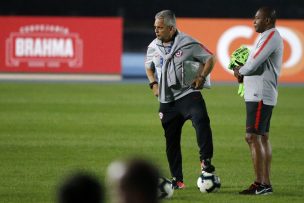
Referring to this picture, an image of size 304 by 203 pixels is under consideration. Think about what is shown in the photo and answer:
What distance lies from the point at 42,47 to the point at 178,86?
16.8 metres

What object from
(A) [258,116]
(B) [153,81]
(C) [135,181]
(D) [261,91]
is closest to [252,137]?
(A) [258,116]

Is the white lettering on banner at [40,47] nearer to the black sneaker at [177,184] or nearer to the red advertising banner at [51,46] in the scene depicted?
the red advertising banner at [51,46]

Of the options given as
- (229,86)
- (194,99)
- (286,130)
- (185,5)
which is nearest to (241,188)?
(194,99)

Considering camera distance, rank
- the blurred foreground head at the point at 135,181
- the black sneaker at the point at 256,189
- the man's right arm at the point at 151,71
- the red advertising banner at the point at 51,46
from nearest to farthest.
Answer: the blurred foreground head at the point at 135,181 → the black sneaker at the point at 256,189 → the man's right arm at the point at 151,71 → the red advertising banner at the point at 51,46

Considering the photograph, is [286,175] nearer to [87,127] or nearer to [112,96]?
[87,127]

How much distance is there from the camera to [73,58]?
2525 centimetres

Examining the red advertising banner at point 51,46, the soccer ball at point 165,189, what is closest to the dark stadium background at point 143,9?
the red advertising banner at point 51,46

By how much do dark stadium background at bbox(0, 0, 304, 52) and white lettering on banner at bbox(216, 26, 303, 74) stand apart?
44.7 ft

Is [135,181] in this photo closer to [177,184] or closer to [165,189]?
[165,189]

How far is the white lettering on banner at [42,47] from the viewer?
24.9m

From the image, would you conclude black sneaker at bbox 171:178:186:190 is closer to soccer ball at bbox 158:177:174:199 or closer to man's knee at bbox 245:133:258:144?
soccer ball at bbox 158:177:174:199

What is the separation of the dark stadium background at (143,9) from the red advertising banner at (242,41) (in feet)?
43.9

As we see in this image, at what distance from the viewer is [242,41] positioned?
25.3 meters

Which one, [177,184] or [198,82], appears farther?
[177,184]
